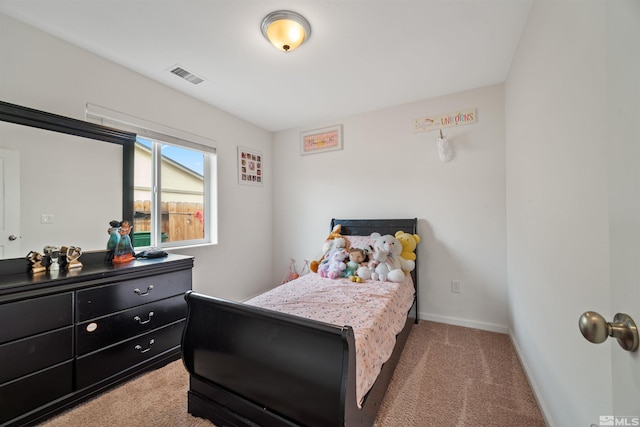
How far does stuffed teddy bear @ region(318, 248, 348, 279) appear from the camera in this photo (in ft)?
7.95

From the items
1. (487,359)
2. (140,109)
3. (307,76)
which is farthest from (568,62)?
(140,109)

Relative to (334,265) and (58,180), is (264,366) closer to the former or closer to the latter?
(334,265)

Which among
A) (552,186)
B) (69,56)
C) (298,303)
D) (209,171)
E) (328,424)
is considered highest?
(69,56)

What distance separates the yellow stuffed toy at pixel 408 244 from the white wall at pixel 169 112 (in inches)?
79.0

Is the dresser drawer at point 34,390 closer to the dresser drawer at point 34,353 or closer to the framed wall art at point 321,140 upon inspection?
the dresser drawer at point 34,353

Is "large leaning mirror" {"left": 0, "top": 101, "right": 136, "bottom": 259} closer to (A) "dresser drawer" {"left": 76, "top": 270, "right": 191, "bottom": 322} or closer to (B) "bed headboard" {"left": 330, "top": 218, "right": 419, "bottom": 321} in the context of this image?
(A) "dresser drawer" {"left": 76, "top": 270, "right": 191, "bottom": 322}

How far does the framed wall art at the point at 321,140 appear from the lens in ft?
10.6

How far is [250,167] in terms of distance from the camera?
338 centimetres

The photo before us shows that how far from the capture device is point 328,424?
1.03 meters

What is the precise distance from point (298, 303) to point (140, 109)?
2.24 m

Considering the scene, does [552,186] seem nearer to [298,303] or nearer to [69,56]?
[298,303]

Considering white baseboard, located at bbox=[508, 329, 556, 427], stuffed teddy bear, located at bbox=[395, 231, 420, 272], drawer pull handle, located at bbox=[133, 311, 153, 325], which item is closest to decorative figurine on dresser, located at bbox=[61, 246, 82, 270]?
drawer pull handle, located at bbox=[133, 311, 153, 325]

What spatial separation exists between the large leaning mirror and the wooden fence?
17cm

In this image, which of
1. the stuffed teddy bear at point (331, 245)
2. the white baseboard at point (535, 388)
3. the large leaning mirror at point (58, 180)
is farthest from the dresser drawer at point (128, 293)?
the white baseboard at point (535, 388)
